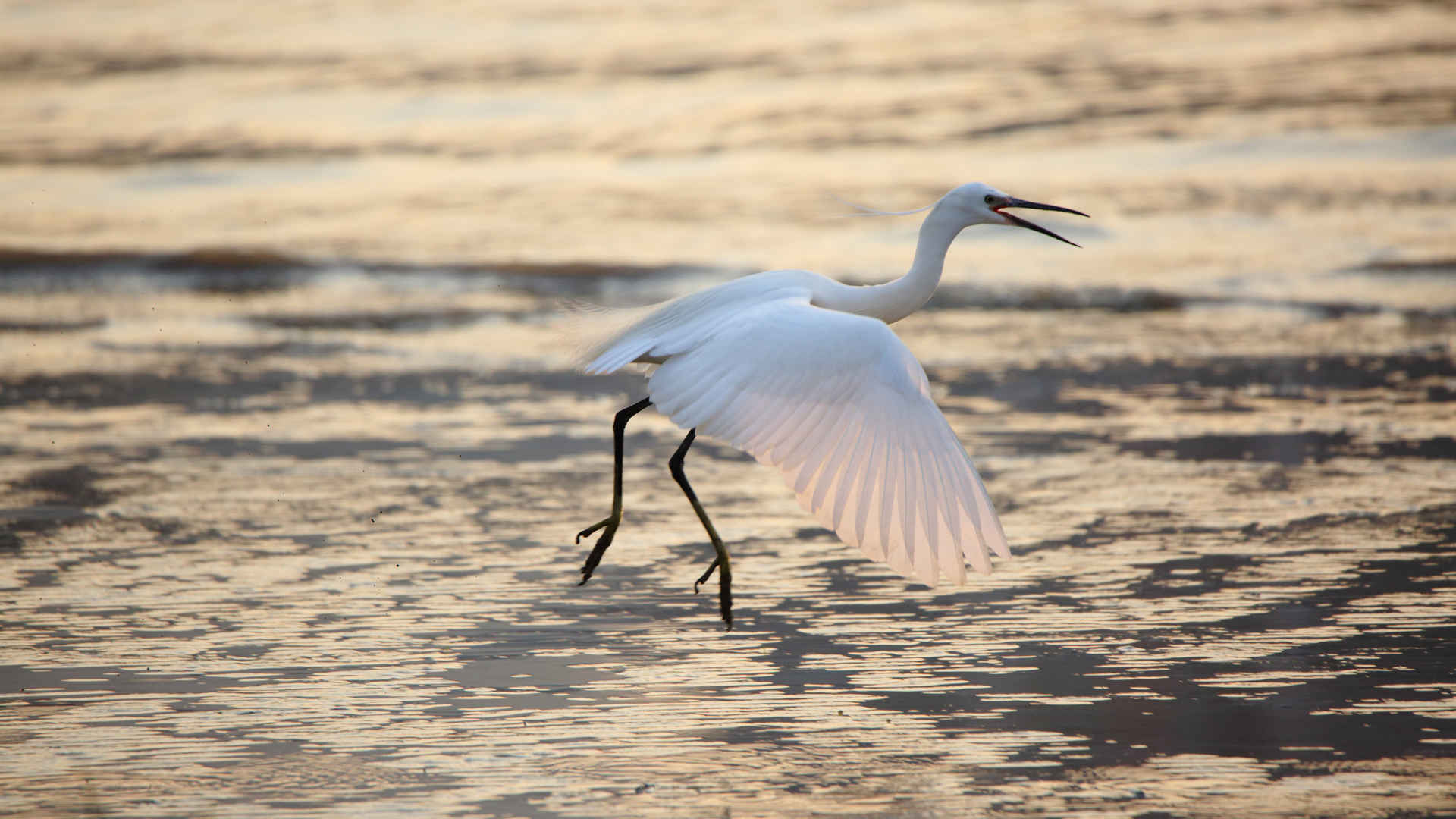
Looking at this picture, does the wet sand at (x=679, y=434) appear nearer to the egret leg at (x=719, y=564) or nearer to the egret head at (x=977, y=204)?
the egret leg at (x=719, y=564)

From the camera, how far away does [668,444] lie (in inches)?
336

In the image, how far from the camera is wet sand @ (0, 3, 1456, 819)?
14.9 ft

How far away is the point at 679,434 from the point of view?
879 centimetres

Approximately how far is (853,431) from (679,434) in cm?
398

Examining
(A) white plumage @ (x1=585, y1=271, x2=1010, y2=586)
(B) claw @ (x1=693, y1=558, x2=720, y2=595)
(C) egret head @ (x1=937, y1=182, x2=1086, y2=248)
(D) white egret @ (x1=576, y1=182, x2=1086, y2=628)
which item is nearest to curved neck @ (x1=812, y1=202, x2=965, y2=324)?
(C) egret head @ (x1=937, y1=182, x2=1086, y2=248)

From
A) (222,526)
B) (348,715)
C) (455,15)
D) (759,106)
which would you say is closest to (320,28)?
(455,15)

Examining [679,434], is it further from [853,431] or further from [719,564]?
[853,431]

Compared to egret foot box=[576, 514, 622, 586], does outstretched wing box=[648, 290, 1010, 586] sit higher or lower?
higher

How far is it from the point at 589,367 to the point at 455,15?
16603 millimetres

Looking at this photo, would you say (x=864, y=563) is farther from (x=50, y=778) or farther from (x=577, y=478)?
(x=50, y=778)

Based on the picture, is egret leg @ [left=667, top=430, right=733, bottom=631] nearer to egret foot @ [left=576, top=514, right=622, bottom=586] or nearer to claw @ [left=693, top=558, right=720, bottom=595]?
claw @ [left=693, top=558, right=720, bottom=595]

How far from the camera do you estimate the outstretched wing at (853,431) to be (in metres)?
4.68

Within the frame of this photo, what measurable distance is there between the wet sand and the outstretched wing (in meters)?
0.52

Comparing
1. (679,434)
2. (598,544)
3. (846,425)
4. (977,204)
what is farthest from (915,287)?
(679,434)
